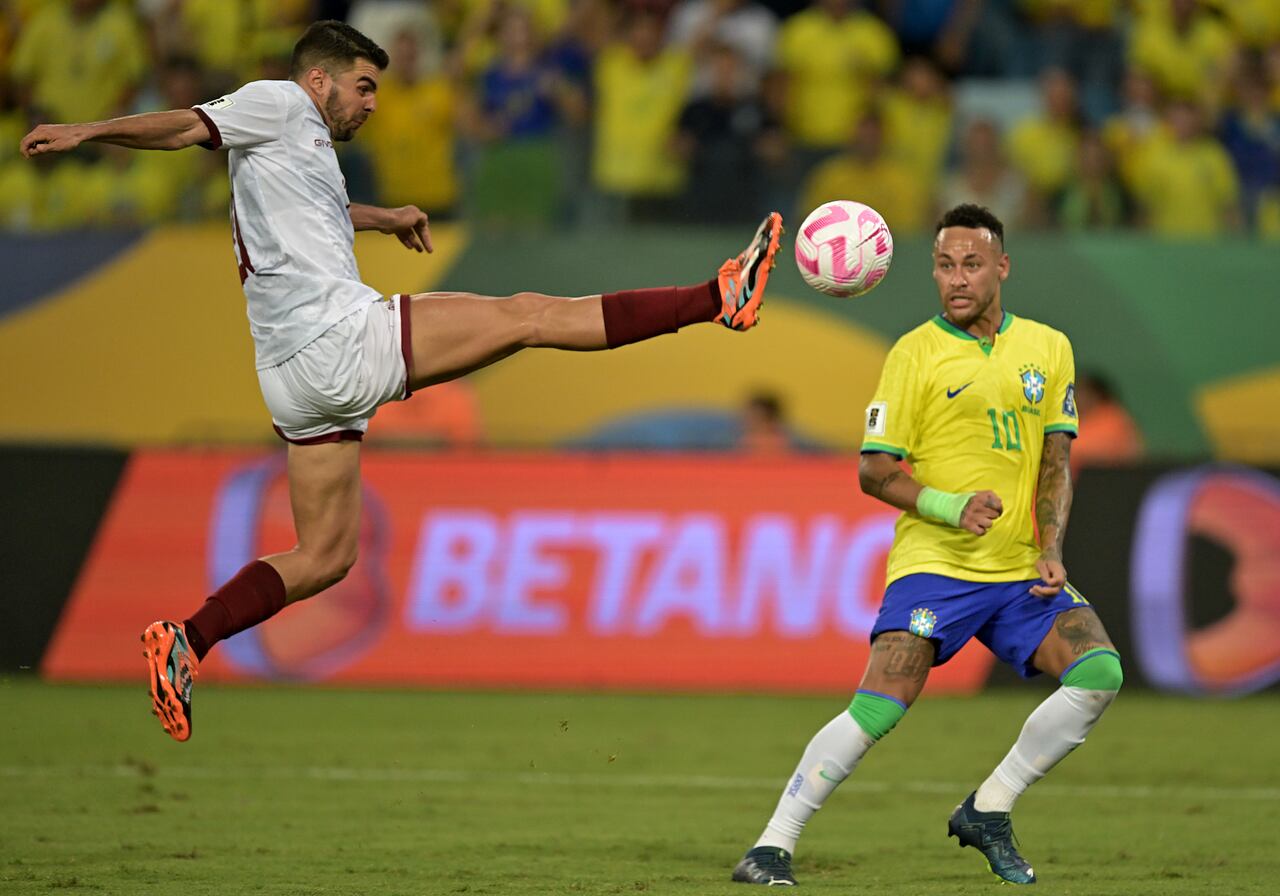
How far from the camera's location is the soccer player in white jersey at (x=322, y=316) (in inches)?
263

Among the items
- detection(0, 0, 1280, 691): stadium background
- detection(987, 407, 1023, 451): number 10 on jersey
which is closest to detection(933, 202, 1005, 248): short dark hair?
detection(987, 407, 1023, 451): number 10 on jersey

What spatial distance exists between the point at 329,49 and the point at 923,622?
305 cm

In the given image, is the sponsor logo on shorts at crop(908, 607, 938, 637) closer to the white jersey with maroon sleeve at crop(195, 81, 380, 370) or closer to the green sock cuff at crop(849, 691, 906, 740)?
the green sock cuff at crop(849, 691, 906, 740)

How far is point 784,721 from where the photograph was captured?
12297 mm

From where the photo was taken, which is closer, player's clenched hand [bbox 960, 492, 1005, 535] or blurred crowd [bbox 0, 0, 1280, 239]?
player's clenched hand [bbox 960, 492, 1005, 535]

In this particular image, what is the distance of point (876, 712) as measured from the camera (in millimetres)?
6809

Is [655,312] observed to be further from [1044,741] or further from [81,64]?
[81,64]

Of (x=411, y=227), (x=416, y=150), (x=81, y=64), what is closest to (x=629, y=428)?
(x=416, y=150)

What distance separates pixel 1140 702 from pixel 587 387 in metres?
5.27

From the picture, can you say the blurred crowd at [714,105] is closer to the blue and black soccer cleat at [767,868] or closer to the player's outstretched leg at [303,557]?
the player's outstretched leg at [303,557]

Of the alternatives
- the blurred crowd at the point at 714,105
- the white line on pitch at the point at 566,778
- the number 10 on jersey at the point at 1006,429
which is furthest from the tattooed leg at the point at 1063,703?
the blurred crowd at the point at 714,105

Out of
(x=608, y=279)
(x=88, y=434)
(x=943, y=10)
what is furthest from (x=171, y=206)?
(x=943, y=10)

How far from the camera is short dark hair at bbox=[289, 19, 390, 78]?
6996mm

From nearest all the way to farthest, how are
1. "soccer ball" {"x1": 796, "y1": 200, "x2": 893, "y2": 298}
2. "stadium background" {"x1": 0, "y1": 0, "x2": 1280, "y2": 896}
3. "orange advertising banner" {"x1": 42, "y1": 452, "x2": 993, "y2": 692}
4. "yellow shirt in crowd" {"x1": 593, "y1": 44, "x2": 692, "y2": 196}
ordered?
1. "soccer ball" {"x1": 796, "y1": 200, "x2": 893, "y2": 298}
2. "stadium background" {"x1": 0, "y1": 0, "x2": 1280, "y2": 896}
3. "orange advertising banner" {"x1": 42, "y1": 452, "x2": 993, "y2": 692}
4. "yellow shirt in crowd" {"x1": 593, "y1": 44, "x2": 692, "y2": 196}
